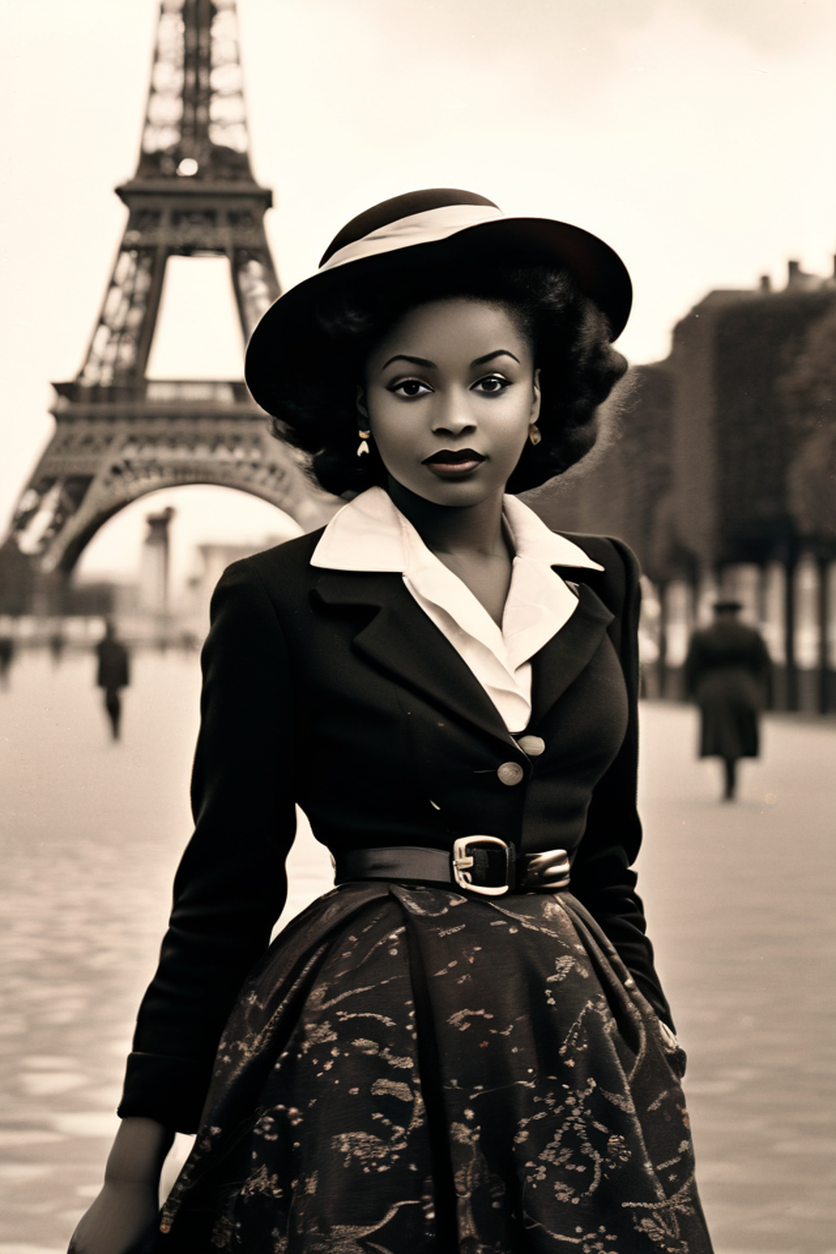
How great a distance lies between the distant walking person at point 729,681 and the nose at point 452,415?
9.51 m

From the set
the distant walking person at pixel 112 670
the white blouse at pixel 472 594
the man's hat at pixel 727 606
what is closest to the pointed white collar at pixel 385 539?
the white blouse at pixel 472 594

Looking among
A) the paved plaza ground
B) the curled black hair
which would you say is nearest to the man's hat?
the paved plaza ground

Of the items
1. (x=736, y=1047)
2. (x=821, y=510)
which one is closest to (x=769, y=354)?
(x=821, y=510)

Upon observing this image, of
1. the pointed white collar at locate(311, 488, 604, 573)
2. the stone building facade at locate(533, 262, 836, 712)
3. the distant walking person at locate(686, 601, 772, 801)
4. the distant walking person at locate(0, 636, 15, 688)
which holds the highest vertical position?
the stone building facade at locate(533, 262, 836, 712)

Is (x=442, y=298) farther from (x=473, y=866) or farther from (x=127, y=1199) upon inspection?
(x=127, y=1199)

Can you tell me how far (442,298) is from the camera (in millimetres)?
1508

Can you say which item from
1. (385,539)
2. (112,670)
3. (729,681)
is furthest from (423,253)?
(112,670)

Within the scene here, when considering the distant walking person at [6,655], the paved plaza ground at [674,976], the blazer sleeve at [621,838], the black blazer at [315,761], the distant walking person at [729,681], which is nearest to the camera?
the black blazer at [315,761]

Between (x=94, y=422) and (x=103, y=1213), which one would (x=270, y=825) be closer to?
(x=103, y=1213)

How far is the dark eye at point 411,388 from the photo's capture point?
1508 millimetres

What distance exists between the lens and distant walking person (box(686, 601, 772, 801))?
10898 millimetres

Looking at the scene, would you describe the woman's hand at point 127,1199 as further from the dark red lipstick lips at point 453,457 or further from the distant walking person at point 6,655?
the distant walking person at point 6,655

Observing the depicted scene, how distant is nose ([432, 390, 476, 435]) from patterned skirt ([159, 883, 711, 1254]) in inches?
15.9

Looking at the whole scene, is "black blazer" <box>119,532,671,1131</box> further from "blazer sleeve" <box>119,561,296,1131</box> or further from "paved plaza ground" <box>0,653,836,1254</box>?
"paved plaza ground" <box>0,653,836,1254</box>
